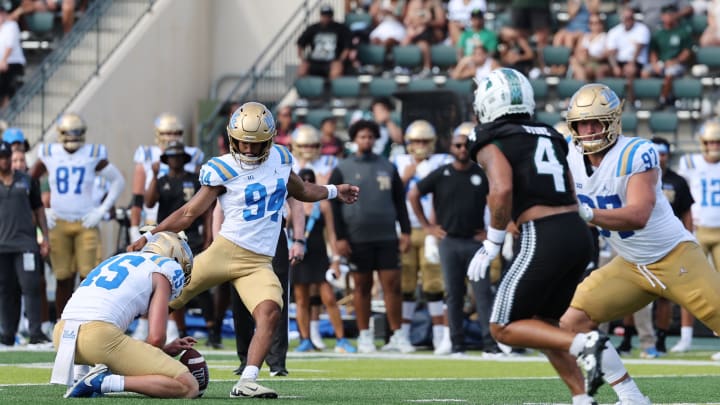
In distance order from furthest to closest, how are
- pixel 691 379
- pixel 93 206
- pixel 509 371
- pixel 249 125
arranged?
pixel 93 206, pixel 509 371, pixel 691 379, pixel 249 125

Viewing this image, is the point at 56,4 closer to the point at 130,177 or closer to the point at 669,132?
the point at 130,177

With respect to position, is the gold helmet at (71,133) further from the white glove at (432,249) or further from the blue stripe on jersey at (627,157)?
the blue stripe on jersey at (627,157)

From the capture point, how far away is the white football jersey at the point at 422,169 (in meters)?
13.6

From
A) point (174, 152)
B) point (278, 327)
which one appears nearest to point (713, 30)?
point (174, 152)

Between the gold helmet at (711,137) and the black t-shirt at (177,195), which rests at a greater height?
the gold helmet at (711,137)

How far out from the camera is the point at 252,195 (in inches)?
317

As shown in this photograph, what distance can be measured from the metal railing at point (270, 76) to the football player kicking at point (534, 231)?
12517 millimetres

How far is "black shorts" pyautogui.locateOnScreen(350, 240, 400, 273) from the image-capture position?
12.6 meters

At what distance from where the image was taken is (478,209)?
→ 1260cm

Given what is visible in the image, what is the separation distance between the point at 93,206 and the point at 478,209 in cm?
361

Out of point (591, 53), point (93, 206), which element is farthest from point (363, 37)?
point (93, 206)

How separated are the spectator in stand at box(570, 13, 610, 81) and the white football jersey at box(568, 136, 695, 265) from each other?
436 inches

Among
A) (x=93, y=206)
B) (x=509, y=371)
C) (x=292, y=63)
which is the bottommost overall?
(x=509, y=371)

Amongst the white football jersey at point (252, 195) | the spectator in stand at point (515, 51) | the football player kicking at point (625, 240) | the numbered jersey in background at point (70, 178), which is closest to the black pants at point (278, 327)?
the white football jersey at point (252, 195)
